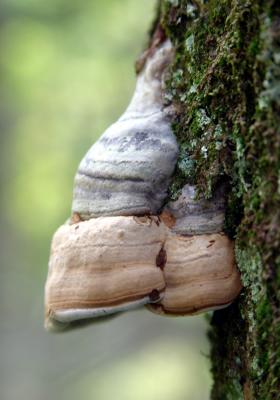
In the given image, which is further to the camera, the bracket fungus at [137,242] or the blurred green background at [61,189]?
the blurred green background at [61,189]

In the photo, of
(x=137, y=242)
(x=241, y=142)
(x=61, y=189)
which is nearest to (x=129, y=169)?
(x=137, y=242)

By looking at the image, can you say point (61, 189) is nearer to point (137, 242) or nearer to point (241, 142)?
point (137, 242)

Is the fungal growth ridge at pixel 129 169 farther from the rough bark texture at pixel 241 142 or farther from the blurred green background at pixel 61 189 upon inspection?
the blurred green background at pixel 61 189

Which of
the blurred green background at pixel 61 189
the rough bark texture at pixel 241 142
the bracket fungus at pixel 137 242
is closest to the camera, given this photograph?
the rough bark texture at pixel 241 142

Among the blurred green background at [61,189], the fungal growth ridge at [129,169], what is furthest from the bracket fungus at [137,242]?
the blurred green background at [61,189]

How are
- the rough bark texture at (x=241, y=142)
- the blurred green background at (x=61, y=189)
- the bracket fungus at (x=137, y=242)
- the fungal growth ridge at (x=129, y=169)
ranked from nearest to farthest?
1. the rough bark texture at (x=241, y=142)
2. the bracket fungus at (x=137, y=242)
3. the fungal growth ridge at (x=129, y=169)
4. the blurred green background at (x=61, y=189)

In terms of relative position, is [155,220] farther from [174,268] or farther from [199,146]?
[199,146]
